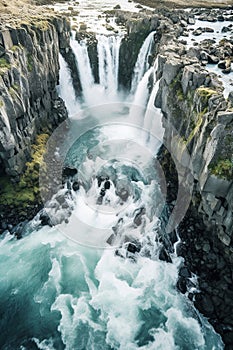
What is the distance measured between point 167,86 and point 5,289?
23.7 meters

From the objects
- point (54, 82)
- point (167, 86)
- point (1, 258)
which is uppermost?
point (167, 86)

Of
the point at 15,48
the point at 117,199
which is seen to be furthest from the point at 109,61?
the point at 117,199

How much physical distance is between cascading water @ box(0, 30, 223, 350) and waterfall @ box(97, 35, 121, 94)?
555 inches

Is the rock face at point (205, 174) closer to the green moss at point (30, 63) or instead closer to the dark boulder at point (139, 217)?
the dark boulder at point (139, 217)

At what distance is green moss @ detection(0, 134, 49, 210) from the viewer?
28.3 meters

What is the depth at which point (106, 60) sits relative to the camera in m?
44.8

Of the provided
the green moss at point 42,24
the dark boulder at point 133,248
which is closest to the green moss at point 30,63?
the green moss at point 42,24

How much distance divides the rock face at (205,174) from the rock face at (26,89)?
49.1 ft

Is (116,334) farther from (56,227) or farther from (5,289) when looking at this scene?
(56,227)

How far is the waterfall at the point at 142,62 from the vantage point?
42.6 meters

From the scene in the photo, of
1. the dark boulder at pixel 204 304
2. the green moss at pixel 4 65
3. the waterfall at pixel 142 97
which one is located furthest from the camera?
the waterfall at pixel 142 97

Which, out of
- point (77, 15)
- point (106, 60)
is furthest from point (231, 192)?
point (77, 15)

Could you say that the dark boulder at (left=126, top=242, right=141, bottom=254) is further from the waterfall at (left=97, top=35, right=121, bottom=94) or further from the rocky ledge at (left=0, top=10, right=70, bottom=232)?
the waterfall at (left=97, top=35, right=121, bottom=94)

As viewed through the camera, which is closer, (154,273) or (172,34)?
(154,273)
